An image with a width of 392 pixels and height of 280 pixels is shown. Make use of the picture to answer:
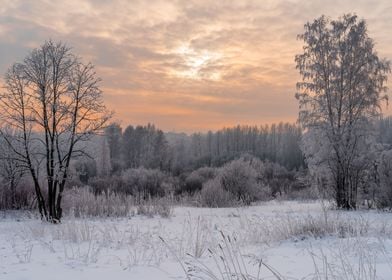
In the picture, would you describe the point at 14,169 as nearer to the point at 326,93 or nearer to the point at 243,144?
the point at 326,93

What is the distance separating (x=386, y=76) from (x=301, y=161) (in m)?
60.3

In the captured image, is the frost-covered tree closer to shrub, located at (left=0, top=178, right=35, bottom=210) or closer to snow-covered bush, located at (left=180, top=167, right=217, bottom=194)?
shrub, located at (left=0, top=178, right=35, bottom=210)

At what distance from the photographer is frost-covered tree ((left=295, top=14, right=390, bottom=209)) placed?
22625 mm

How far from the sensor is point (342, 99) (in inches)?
915

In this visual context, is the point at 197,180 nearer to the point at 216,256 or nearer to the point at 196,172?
the point at 196,172

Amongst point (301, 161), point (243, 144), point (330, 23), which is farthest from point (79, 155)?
point (243, 144)

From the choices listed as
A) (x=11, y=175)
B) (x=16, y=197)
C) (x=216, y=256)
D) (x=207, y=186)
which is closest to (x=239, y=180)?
(x=207, y=186)

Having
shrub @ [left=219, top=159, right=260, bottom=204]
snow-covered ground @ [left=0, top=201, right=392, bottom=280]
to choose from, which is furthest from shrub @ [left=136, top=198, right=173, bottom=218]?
shrub @ [left=219, top=159, right=260, bottom=204]

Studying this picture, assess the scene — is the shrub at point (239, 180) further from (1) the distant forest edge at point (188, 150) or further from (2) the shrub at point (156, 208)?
(1) the distant forest edge at point (188, 150)

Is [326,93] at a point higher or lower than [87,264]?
higher

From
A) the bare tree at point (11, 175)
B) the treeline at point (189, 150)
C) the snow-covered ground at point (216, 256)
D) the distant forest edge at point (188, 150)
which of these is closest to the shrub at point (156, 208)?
the snow-covered ground at point (216, 256)

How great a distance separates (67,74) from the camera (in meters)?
18.4

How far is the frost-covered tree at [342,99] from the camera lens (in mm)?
22625

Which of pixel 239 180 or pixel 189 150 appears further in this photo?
pixel 189 150
